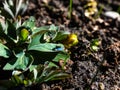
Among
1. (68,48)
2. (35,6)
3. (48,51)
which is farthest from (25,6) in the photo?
(48,51)

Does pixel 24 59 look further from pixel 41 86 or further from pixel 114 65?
pixel 114 65

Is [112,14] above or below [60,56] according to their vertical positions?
below

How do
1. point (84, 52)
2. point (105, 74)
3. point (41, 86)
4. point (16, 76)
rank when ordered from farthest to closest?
point (84, 52) < point (105, 74) < point (41, 86) < point (16, 76)

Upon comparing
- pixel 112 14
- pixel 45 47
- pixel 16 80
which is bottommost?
pixel 112 14

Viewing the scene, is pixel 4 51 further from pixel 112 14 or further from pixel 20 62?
pixel 112 14

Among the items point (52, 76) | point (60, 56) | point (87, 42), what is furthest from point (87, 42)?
point (52, 76)

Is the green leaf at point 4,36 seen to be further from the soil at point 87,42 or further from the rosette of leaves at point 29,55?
the soil at point 87,42

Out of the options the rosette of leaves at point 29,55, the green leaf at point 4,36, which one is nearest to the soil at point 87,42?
the rosette of leaves at point 29,55
